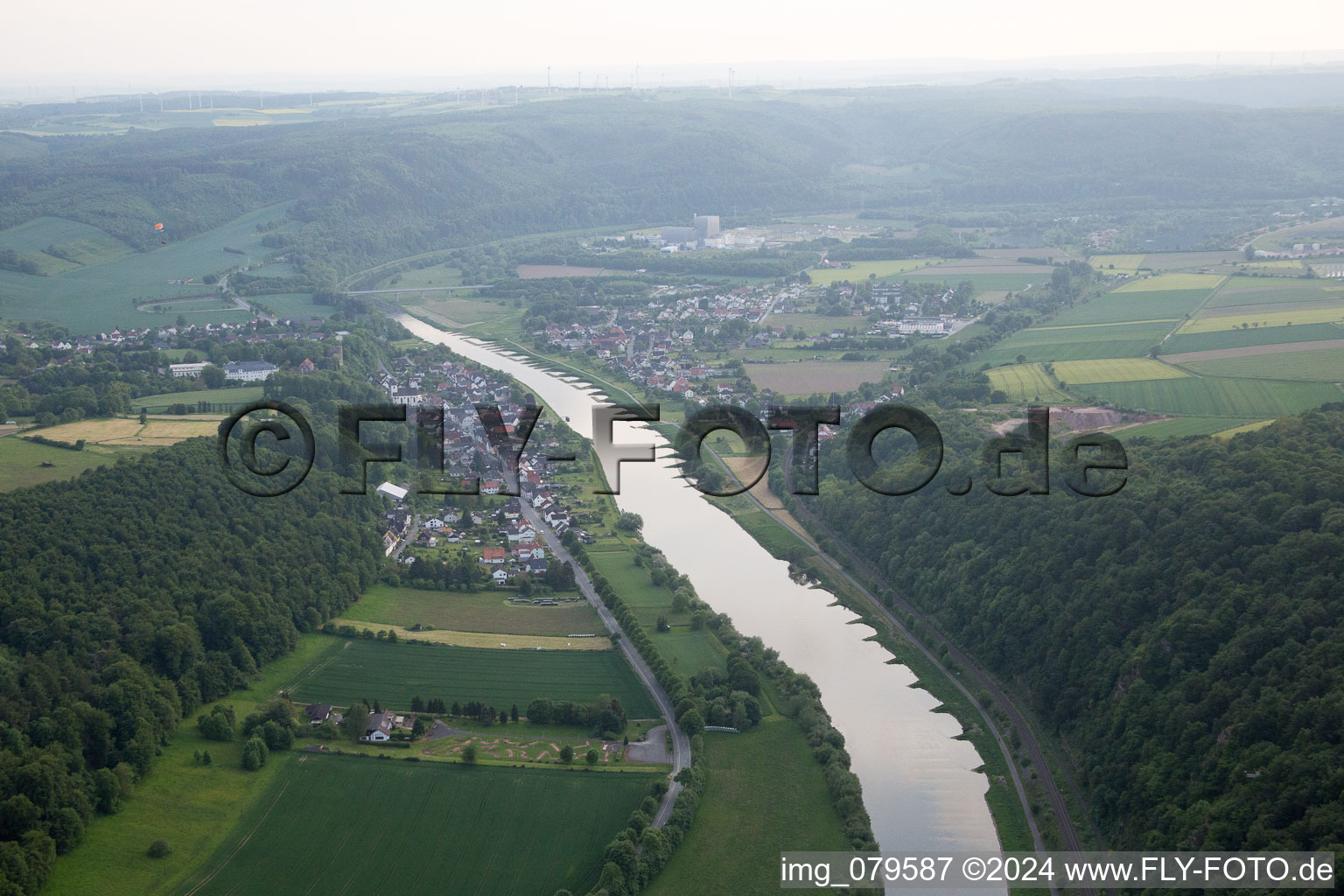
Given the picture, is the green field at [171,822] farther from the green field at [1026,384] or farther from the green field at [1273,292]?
the green field at [1273,292]

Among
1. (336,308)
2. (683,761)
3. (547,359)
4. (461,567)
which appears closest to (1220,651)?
(683,761)

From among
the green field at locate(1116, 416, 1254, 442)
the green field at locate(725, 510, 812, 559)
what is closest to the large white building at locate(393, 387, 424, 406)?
the green field at locate(725, 510, 812, 559)

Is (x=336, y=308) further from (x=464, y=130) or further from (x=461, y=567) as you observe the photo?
(x=464, y=130)

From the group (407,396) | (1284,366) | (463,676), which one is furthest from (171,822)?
(1284,366)

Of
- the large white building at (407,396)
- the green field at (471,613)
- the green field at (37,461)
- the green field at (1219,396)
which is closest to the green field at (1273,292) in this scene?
the green field at (1219,396)

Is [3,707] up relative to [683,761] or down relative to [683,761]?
up

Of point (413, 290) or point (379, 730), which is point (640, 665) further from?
point (413, 290)

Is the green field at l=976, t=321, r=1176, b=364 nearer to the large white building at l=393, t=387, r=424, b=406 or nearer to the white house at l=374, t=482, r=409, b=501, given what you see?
the large white building at l=393, t=387, r=424, b=406
